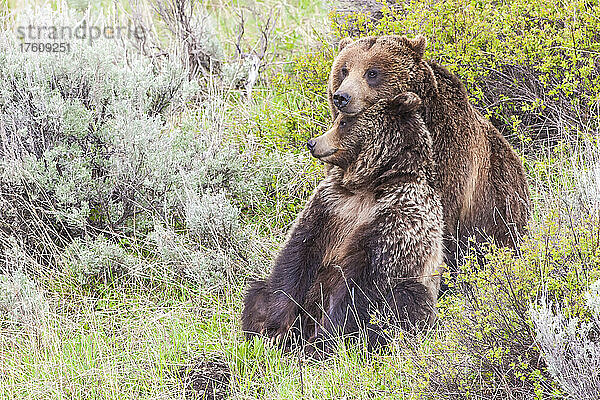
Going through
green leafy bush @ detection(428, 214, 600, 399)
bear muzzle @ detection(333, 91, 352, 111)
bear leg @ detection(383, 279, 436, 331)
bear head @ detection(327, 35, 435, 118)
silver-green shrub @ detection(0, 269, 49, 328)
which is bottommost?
silver-green shrub @ detection(0, 269, 49, 328)

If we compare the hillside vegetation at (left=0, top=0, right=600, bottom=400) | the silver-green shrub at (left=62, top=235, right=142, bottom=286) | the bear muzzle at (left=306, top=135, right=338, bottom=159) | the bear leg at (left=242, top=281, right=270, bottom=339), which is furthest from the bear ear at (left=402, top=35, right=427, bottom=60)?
the silver-green shrub at (left=62, top=235, right=142, bottom=286)

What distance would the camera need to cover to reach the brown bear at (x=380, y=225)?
4.30 metres

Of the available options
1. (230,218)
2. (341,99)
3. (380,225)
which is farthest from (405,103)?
(230,218)

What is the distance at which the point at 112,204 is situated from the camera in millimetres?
5840

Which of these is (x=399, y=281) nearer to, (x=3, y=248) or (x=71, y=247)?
(x=71, y=247)

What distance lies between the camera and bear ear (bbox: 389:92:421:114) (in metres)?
4.29

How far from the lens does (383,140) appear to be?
435cm

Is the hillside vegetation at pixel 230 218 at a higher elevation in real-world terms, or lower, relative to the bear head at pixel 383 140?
lower

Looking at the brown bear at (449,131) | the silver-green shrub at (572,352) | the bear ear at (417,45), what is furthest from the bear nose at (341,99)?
the silver-green shrub at (572,352)

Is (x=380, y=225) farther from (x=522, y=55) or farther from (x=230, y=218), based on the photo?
(x=522, y=55)

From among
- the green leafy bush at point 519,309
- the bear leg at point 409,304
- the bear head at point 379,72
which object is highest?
the bear head at point 379,72

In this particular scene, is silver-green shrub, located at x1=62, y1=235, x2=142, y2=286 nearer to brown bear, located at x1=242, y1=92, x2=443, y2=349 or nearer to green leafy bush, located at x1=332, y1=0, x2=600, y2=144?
brown bear, located at x1=242, y1=92, x2=443, y2=349

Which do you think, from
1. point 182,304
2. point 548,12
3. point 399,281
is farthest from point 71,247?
point 548,12

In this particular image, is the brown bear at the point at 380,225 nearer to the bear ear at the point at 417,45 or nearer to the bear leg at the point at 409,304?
the bear leg at the point at 409,304
